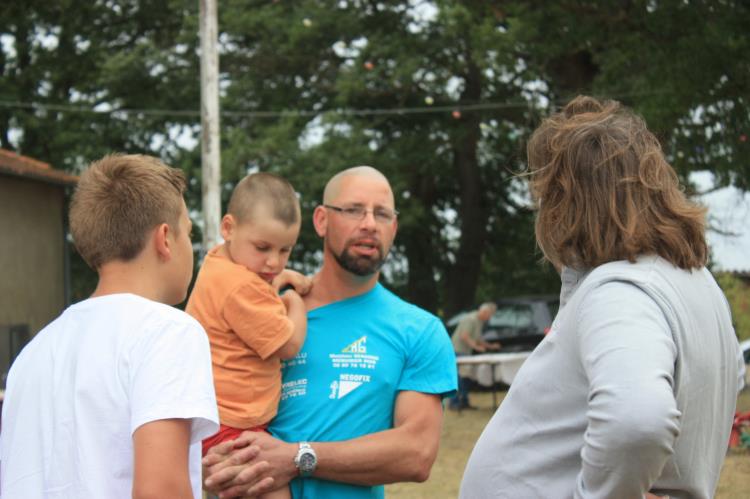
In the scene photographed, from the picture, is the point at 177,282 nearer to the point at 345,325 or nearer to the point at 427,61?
the point at 345,325

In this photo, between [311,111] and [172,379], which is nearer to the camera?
[172,379]

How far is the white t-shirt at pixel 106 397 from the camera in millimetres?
2107

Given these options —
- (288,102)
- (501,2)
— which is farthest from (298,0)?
(501,2)

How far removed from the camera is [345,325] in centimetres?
344

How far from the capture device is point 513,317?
18.0 m

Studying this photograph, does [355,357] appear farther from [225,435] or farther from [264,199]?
[264,199]

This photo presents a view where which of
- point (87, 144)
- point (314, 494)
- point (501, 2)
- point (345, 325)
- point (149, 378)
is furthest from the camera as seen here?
point (87, 144)

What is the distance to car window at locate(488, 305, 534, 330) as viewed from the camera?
17.8 metres

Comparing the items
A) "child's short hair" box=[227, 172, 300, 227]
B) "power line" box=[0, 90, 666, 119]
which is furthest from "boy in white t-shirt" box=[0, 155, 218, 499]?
"power line" box=[0, 90, 666, 119]

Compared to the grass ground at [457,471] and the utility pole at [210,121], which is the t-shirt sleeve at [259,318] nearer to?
the grass ground at [457,471]

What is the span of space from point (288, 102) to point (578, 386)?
22734 millimetres

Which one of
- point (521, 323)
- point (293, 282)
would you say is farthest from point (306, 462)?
point (521, 323)

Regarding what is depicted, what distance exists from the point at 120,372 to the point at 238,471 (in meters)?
1.07

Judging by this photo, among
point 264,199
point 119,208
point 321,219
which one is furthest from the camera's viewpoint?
point 321,219
